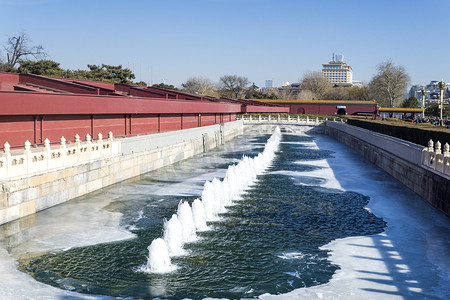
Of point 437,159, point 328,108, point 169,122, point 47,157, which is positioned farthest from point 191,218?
point 328,108

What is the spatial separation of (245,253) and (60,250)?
18.7ft

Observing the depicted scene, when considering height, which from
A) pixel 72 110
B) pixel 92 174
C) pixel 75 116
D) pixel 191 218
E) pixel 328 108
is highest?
pixel 328 108

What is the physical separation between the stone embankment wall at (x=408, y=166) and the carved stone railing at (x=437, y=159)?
177 mm

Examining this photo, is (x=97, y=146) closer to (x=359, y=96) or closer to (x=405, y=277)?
(x=405, y=277)

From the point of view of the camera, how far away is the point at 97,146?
25547mm

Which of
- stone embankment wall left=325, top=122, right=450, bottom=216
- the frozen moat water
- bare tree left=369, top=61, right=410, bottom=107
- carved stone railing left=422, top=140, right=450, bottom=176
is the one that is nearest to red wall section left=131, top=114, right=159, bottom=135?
the frozen moat water

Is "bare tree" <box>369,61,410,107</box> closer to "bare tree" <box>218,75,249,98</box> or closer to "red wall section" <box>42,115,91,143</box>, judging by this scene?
"bare tree" <box>218,75,249,98</box>

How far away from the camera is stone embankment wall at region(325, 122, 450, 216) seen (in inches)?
787

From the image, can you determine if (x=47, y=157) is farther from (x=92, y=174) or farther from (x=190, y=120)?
(x=190, y=120)

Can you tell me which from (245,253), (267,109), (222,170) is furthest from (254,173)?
(267,109)

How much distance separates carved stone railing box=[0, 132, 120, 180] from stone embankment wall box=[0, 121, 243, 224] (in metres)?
0.24

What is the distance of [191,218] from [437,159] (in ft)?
38.1

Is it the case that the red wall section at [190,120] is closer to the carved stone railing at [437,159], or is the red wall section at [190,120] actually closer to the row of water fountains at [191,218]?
the row of water fountains at [191,218]

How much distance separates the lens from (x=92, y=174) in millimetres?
23719
